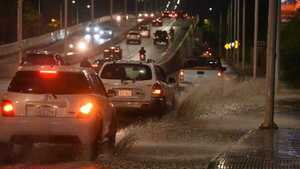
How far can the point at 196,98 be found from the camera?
3098 centimetres

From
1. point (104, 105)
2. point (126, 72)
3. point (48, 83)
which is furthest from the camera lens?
point (126, 72)

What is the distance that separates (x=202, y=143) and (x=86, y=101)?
3.15 meters

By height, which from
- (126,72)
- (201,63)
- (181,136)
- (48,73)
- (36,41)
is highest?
(48,73)

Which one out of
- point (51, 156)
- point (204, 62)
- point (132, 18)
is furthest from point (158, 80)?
point (132, 18)

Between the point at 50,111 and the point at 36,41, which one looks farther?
the point at 36,41

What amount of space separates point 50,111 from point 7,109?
2.43 feet

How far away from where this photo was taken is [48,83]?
562 inches

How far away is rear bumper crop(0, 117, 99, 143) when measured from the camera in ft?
45.2

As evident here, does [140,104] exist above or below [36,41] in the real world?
above

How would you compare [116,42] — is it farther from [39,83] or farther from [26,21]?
[39,83]

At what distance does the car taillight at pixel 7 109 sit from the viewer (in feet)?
45.6

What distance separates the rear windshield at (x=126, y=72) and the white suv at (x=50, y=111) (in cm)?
838

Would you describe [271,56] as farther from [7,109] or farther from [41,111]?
[7,109]

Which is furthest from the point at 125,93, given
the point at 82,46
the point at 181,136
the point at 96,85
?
the point at 82,46
